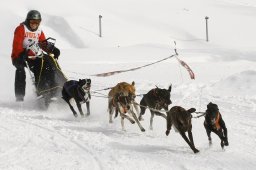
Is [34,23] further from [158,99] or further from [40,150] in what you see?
[40,150]

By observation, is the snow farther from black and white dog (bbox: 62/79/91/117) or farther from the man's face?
the man's face

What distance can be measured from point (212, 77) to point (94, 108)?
478cm

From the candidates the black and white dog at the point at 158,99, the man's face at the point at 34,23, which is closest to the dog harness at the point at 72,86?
the black and white dog at the point at 158,99

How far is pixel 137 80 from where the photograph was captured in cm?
1296

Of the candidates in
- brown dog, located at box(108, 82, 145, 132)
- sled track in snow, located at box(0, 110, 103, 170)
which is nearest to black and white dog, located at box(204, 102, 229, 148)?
brown dog, located at box(108, 82, 145, 132)

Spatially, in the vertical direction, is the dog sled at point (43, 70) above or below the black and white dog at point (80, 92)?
above

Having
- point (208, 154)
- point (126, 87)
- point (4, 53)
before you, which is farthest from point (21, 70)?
point (4, 53)

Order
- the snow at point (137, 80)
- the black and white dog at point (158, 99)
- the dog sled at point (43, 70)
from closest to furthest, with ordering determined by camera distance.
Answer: the snow at point (137, 80) → the black and white dog at point (158, 99) → the dog sled at point (43, 70)

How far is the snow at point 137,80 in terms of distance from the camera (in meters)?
6.17

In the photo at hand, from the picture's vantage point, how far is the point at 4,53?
17.0 meters

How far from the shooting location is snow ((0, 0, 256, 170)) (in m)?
6.17

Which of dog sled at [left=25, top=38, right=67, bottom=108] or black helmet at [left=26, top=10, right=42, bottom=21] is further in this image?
dog sled at [left=25, top=38, right=67, bottom=108]

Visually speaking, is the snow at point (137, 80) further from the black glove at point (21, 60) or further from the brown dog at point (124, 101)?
the black glove at point (21, 60)

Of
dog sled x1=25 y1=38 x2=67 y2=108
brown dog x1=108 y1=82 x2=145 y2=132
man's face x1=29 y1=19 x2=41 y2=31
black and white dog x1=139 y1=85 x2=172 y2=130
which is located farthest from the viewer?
dog sled x1=25 y1=38 x2=67 y2=108
